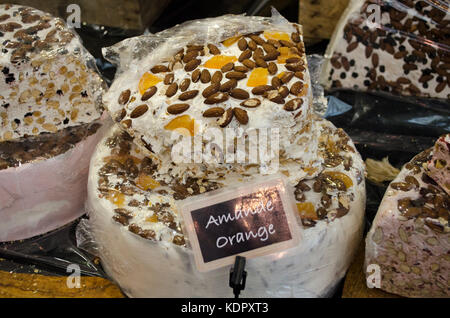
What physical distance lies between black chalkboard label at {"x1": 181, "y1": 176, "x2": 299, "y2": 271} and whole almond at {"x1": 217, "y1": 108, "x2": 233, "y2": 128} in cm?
16

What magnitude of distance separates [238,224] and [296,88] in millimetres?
385

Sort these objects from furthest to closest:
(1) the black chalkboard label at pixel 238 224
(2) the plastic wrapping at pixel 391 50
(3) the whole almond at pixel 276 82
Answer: (2) the plastic wrapping at pixel 391 50 < (3) the whole almond at pixel 276 82 < (1) the black chalkboard label at pixel 238 224

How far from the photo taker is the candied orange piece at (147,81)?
4.60 feet

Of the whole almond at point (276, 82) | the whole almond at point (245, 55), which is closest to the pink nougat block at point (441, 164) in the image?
the whole almond at point (276, 82)

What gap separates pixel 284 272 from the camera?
1314mm

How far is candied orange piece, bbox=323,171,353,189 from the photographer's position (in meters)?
1.46

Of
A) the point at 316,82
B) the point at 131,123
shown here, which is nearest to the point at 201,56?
the point at 131,123

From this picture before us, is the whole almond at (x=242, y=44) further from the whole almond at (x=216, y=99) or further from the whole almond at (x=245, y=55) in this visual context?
the whole almond at (x=216, y=99)

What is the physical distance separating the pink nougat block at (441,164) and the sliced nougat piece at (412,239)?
0.8 inches

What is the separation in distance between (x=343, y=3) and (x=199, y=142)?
132cm

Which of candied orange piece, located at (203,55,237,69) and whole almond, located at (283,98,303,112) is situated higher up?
candied orange piece, located at (203,55,237,69)

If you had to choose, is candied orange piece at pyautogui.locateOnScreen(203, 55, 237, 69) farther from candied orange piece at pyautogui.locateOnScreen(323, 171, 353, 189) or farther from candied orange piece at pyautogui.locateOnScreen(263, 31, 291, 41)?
candied orange piece at pyautogui.locateOnScreen(323, 171, 353, 189)

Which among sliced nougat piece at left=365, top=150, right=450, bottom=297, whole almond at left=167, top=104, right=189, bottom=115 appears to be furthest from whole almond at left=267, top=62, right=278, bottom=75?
sliced nougat piece at left=365, top=150, right=450, bottom=297

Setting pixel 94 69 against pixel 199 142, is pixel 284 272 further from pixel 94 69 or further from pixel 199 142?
pixel 94 69
